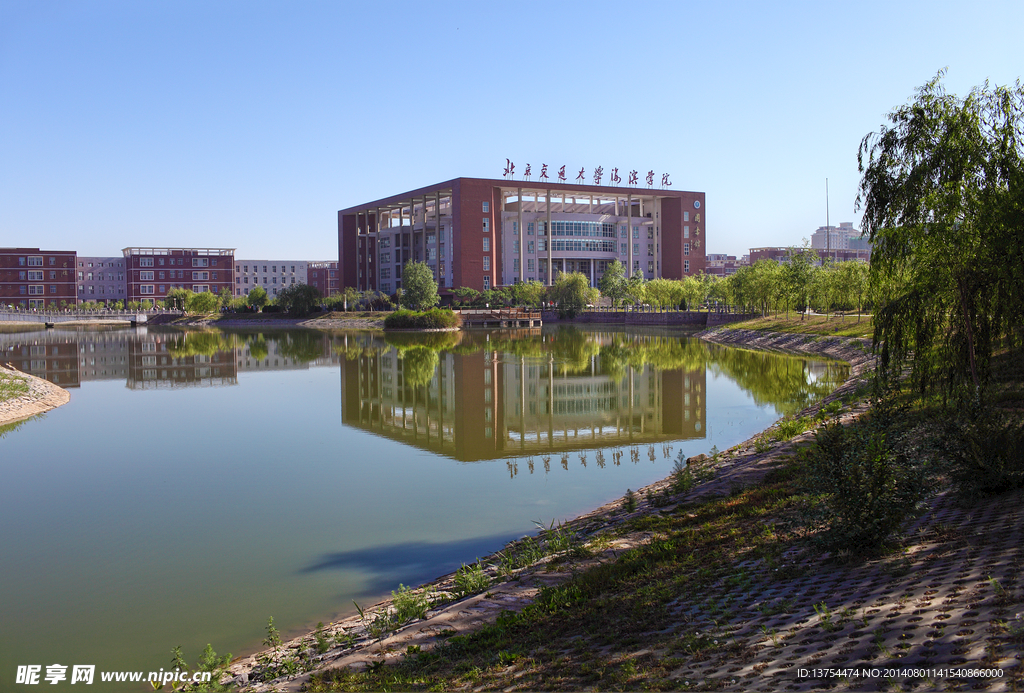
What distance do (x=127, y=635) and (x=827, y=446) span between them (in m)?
6.95

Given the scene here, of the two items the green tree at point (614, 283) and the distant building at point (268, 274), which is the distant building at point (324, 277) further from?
the green tree at point (614, 283)

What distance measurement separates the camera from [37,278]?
3957 inches

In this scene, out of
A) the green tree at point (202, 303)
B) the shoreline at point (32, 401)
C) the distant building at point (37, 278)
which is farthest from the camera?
the distant building at point (37, 278)

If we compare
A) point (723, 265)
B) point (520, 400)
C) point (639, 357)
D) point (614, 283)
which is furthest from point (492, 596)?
point (723, 265)

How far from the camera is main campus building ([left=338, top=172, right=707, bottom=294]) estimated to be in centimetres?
7862

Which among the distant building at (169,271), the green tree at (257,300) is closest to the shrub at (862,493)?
the green tree at (257,300)

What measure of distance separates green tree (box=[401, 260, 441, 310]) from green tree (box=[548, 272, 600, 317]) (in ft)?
42.7

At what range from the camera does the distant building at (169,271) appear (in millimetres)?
108875

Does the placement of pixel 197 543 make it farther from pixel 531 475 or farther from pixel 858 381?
pixel 858 381

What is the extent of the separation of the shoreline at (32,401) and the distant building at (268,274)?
107 meters

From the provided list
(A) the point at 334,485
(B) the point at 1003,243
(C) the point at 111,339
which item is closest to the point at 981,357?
(B) the point at 1003,243

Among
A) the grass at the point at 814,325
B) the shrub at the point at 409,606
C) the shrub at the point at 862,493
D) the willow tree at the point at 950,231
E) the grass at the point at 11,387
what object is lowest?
the shrub at the point at 409,606

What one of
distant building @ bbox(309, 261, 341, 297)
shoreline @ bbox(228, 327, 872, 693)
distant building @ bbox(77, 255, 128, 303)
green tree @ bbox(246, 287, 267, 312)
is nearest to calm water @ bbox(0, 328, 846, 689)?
shoreline @ bbox(228, 327, 872, 693)

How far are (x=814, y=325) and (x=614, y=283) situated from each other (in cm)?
4031
